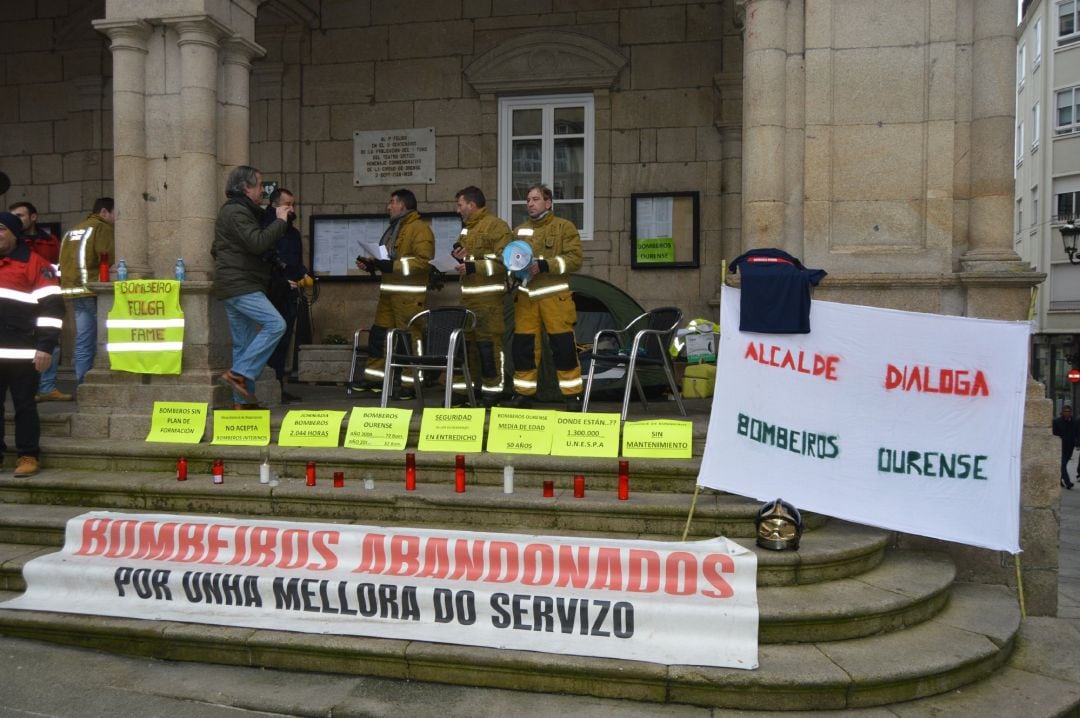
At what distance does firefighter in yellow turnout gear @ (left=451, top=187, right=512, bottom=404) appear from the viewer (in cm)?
697

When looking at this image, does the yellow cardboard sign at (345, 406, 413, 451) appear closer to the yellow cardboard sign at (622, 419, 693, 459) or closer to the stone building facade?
the stone building facade

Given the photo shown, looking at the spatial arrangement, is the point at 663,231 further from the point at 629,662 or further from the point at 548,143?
the point at 629,662

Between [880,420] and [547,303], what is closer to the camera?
[880,420]

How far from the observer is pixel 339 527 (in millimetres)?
4523

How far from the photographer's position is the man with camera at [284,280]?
7.35 m

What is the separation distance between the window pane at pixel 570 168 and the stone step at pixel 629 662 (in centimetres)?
668

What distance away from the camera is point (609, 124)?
9.89 meters

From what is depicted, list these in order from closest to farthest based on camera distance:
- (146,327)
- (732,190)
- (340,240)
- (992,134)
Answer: (992,134) → (146,327) → (732,190) → (340,240)

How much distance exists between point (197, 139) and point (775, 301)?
454 centimetres

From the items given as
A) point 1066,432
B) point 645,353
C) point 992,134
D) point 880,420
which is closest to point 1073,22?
point 1066,432

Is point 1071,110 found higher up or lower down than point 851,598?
higher up

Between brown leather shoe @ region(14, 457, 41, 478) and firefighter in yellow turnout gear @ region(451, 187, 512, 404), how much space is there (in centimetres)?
327

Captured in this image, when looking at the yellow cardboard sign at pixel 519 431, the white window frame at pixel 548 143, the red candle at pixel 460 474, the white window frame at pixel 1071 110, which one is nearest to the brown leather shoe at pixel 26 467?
the red candle at pixel 460 474

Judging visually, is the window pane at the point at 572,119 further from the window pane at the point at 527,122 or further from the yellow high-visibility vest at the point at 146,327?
the yellow high-visibility vest at the point at 146,327
